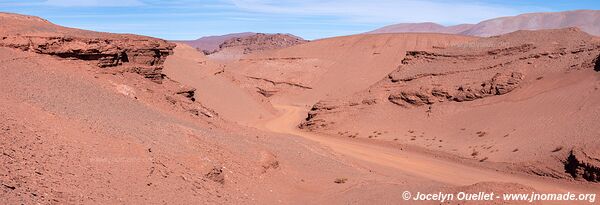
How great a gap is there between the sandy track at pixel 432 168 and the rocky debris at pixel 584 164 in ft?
1.17

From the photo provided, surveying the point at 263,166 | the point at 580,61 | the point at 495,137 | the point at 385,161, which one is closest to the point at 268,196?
the point at 263,166

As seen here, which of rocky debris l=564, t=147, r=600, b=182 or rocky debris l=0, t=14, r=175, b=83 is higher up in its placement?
rocky debris l=0, t=14, r=175, b=83

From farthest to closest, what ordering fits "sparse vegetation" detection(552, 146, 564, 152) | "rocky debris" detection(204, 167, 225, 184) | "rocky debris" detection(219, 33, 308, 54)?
"rocky debris" detection(219, 33, 308, 54), "sparse vegetation" detection(552, 146, 564, 152), "rocky debris" detection(204, 167, 225, 184)

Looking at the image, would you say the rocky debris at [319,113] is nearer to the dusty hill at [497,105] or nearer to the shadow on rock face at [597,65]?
the dusty hill at [497,105]

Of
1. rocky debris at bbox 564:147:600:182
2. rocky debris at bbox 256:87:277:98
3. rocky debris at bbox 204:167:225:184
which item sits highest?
rocky debris at bbox 204:167:225:184

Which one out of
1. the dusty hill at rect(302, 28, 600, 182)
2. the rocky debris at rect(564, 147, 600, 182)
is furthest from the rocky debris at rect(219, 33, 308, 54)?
the rocky debris at rect(564, 147, 600, 182)

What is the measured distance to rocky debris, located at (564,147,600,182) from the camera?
14875 mm

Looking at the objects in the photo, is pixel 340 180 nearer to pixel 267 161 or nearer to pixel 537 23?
pixel 267 161

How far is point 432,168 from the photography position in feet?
59.1

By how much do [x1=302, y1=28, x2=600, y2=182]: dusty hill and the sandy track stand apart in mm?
613

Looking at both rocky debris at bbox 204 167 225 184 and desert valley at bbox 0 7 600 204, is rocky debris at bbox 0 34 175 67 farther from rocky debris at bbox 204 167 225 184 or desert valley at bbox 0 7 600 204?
rocky debris at bbox 204 167 225 184

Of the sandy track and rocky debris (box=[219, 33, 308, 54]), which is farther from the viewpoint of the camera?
rocky debris (box=[219, 33, 308, 54])

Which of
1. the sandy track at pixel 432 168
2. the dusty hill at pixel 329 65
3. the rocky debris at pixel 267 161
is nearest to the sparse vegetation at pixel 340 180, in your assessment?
the rocky debris at pixel 267 161

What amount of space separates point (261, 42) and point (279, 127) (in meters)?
87.1
